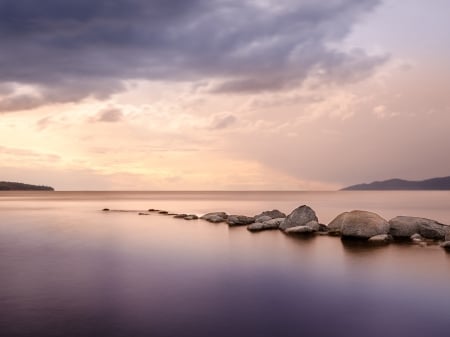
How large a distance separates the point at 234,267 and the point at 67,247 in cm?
1448

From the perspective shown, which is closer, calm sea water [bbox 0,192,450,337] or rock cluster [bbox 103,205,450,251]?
calm sea water [bbox 0,192,450,337]

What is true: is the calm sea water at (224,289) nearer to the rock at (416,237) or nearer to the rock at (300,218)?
the rock at (416,237)

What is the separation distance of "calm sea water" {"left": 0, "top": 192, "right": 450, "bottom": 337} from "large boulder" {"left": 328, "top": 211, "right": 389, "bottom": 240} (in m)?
1.32

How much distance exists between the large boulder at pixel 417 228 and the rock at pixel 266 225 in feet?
38.0

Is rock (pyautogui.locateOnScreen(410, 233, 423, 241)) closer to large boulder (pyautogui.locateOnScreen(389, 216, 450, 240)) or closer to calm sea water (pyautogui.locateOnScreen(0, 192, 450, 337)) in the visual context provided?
large boulder (pyautogui.locateOnScreen(389, 216, 450, 240))

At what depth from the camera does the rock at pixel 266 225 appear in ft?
130

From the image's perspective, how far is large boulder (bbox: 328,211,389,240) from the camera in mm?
31016

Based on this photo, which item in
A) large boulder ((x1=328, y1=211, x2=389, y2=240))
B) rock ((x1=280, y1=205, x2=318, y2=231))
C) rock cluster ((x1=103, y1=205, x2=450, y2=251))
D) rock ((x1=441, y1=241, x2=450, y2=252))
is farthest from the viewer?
rock ((x1=280, y1=205, x2=318, y2=231))

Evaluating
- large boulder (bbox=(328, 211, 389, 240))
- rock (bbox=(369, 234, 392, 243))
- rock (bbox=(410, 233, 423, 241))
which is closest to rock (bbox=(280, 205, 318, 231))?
large boulder (bbox=(328, 211, 389, 240))

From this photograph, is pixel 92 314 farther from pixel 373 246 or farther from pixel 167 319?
pixel 373 246

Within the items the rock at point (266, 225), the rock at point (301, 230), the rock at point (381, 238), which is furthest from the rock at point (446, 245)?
the rock at point (266, 225)

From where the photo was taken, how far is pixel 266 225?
40188 millimetres

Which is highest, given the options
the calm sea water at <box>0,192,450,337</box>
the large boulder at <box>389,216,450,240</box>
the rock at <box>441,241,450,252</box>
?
the large boulder at <box>389,216,450,240</box>

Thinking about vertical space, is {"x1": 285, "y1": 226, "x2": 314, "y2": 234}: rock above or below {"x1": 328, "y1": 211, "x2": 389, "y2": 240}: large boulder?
below
